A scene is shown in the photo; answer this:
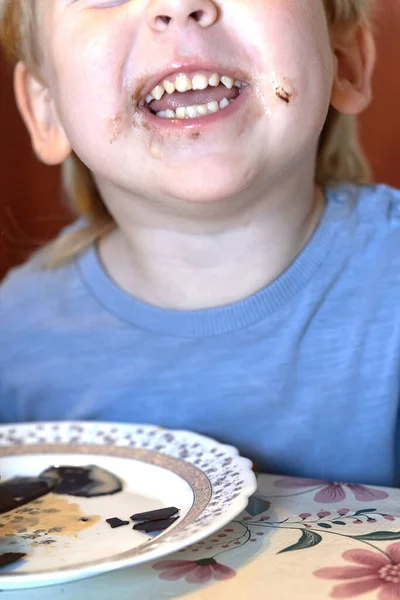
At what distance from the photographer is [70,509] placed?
679mm

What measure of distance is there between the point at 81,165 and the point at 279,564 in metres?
0.68

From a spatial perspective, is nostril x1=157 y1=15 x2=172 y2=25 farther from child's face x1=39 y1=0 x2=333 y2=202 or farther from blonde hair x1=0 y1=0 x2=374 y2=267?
blonde hair x1=0 y1=0 x2=374 y2=267

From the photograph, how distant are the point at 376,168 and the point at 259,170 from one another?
558mm

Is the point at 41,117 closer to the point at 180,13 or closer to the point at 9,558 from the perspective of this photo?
the point at 180,13

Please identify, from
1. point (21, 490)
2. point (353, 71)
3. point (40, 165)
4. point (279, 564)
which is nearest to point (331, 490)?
point (279, 564)

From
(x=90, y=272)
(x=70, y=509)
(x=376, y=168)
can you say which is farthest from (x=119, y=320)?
(x=376, y=168)

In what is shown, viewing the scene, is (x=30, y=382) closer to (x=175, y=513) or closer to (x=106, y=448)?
(x=106, y=448)

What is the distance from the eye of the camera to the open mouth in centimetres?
74

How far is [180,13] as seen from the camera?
714mm

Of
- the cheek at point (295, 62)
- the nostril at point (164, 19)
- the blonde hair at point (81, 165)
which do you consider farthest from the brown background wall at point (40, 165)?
the nostril at point (164, 19)

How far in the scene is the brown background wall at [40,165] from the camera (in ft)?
4.05

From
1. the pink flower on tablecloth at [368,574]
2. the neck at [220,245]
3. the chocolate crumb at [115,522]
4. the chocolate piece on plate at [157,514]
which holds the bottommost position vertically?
the chocolate crumb at [115,522]

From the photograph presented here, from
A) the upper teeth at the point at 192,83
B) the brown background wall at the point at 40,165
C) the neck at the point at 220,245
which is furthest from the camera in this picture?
the brown background wall at the point at 40,165

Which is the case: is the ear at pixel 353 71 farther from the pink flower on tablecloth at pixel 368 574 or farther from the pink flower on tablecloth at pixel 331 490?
the pink flower on tablecloth at pixel 368 574
